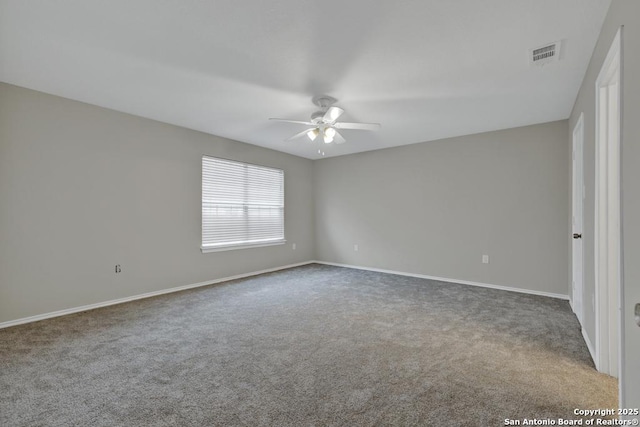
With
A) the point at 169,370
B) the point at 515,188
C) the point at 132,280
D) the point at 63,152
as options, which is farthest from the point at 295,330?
the point at 515,188

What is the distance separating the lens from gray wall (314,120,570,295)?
13.6ft

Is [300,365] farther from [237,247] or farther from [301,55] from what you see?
[237,247]

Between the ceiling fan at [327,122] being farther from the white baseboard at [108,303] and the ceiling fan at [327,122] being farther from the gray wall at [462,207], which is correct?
the white baseboard at [108,303]

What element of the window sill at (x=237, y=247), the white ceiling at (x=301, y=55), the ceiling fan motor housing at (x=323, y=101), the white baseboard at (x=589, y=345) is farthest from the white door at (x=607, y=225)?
the window sill at (x=237, y=247)

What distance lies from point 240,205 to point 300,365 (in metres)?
3.67

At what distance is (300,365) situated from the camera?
2230 mm

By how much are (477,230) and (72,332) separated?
5.37 metres

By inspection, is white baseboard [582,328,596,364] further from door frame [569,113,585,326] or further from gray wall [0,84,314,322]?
gray wall [0,84,314,322]

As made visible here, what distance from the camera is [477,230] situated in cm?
474

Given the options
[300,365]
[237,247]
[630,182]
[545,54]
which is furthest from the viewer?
[237,247]

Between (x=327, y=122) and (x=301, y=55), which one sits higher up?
(x=301, y=55)

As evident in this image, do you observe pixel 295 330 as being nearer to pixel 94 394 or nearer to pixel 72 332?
pixel 94 394

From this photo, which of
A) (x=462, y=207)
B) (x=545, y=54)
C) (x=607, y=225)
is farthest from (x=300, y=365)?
(x=462, y=207)

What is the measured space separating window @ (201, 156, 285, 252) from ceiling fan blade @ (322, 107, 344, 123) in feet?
8.16
